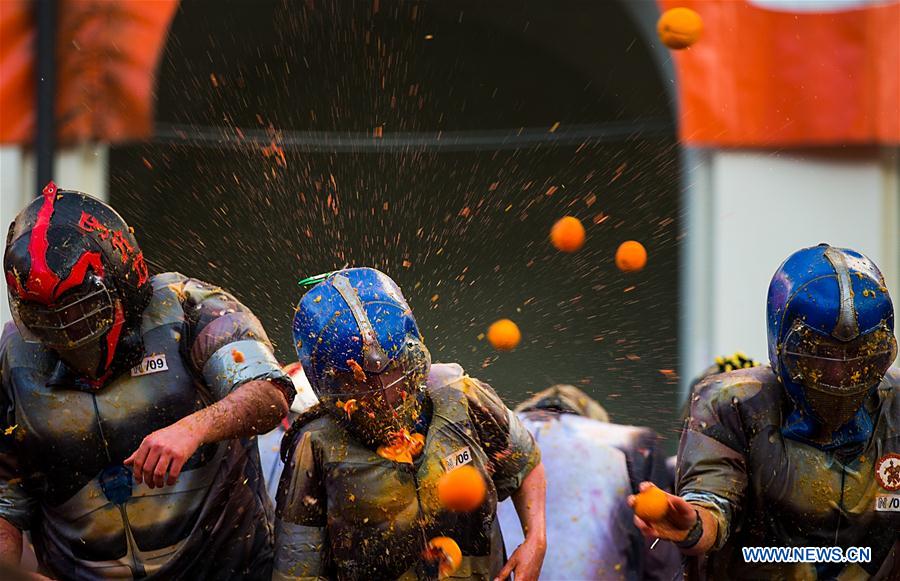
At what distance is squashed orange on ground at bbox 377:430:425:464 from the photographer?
4.36 meters

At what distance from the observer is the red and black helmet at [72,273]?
14.3 feet

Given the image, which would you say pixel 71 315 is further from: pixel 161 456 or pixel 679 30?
pixel 679 30

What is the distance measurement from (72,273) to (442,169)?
25.7 ft

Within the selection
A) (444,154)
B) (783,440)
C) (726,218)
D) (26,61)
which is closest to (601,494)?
(783,440)

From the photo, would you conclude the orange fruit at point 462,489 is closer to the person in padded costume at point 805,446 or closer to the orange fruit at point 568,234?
the person in padded costume at point 805,446

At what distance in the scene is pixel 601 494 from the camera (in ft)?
20.0

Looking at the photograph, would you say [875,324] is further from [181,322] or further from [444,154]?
[444,154]

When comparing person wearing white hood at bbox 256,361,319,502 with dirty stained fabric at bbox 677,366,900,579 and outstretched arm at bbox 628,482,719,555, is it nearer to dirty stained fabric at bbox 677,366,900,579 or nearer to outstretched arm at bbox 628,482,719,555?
dirty stained fabric at bbox 677,366,900,579

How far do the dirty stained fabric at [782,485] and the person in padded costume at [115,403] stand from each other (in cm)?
138

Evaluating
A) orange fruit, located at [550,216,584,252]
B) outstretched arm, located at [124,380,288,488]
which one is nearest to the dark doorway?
orange fruit, located at [550,216,584,252]

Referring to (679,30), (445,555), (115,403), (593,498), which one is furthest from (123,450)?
(679,30)

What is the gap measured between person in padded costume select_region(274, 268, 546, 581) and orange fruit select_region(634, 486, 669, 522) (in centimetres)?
37

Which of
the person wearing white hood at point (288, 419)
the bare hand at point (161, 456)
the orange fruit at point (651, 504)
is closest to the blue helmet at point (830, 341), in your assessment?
the orange fruit at point (651, 504)

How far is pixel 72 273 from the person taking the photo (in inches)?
172
